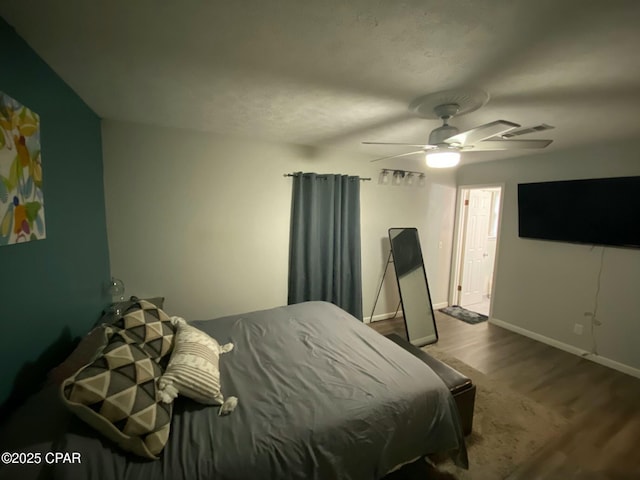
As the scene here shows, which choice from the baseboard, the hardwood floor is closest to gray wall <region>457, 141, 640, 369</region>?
the baseboard

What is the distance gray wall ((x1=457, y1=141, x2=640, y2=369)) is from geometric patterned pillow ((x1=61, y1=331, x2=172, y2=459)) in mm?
4107

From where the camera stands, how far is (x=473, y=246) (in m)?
4.62

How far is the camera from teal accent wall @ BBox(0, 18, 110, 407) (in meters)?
1.19

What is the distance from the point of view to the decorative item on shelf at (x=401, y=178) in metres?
3.74

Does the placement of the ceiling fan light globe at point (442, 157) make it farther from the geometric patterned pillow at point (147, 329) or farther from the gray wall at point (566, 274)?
the gray wall at point (566, 274)

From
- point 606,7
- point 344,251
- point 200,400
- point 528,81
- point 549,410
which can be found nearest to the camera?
point 606,7

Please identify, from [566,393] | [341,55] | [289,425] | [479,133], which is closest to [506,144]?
[479,133]

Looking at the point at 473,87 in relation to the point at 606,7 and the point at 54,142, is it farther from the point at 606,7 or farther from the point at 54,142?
the point at 54,142

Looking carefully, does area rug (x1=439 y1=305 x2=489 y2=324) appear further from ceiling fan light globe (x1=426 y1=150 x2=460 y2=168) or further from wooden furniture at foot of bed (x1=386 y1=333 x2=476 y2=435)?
ceiling fan light globe (x1=426 y1=150 x2=460 y2=168)

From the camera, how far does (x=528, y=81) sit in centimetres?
150

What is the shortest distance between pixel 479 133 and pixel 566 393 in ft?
8.34

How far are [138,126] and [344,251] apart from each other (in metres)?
2.50

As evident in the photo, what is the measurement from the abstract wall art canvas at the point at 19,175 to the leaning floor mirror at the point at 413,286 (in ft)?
10.9

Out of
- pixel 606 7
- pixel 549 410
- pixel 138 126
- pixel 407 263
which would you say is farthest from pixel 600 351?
pixel 138 126
